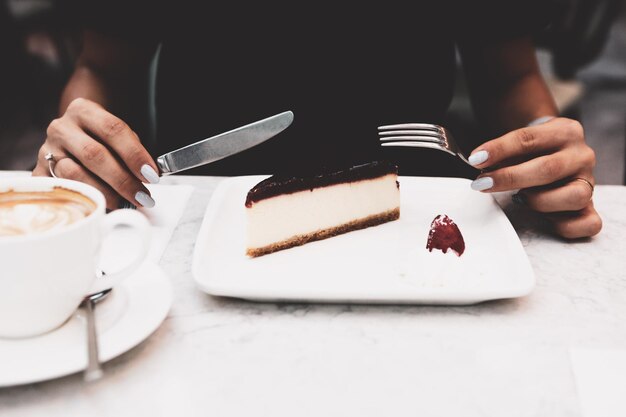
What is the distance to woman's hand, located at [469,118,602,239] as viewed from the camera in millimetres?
1043

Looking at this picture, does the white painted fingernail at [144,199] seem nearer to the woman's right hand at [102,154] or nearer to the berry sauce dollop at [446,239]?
the woman's right hand at [102,154]

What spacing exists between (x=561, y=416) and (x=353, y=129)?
0.96m

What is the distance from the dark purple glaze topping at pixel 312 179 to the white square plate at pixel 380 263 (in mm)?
75

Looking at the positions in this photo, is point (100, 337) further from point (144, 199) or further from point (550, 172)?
point (550, 172)

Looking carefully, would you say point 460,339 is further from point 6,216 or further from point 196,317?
point 6,216

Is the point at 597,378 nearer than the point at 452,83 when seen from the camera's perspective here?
Yes

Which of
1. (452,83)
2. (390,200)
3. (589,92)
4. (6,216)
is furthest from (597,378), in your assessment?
(589,92)

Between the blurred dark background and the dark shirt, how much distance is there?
1.99 metres

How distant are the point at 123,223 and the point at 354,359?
327mm

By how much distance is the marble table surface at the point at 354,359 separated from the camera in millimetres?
687

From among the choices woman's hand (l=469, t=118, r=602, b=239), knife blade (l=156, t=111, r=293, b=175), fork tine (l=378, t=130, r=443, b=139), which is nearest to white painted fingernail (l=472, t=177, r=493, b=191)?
woman's hand (l=469, t=118, r=602, b=239)

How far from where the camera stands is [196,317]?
84cm

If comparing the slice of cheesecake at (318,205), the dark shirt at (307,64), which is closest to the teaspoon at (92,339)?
the slice of cheesecake at (318,205)

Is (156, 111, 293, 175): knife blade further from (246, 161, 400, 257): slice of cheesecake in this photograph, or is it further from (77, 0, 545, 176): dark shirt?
(77, 0, 545, 176): dark shirt
